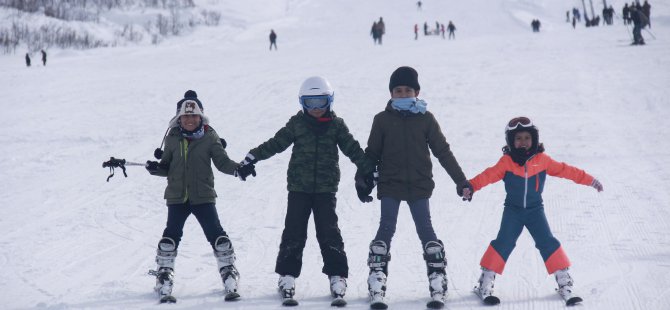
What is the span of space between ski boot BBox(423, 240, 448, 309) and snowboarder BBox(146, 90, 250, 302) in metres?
1.45

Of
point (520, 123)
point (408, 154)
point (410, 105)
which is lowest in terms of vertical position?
point (408, 154)

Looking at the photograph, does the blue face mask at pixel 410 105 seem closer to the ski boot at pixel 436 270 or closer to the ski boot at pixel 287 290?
the ski boot at pixel 436 270

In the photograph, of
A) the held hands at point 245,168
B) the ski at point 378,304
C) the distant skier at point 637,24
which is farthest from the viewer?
the distant skier at point 637,24

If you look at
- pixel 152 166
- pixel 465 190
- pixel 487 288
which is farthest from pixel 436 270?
pixel 152 166

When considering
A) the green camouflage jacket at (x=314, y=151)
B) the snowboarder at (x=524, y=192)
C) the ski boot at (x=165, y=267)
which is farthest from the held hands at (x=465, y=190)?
the ski boot at (x=165, y=267)

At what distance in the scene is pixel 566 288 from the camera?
5113 mm

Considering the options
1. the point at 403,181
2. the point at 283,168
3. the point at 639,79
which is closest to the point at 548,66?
the point at 639,79

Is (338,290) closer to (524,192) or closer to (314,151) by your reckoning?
(314,151)

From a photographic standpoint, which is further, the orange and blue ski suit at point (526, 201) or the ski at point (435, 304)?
the orange and blue ski suit at point (526, 201)

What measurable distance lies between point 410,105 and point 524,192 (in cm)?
105

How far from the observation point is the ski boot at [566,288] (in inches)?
197

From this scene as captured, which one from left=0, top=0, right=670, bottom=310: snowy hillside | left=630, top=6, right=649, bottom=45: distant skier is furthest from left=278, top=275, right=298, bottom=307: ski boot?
left=630, top=6, right=649, bottom=45: distant skier

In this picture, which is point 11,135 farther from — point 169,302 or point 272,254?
point 169,302

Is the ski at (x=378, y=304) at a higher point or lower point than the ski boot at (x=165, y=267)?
lower
